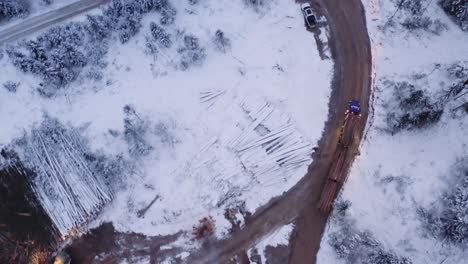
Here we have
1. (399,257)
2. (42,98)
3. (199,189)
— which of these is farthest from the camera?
(42,98)

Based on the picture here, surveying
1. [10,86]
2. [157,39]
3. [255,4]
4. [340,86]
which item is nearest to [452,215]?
[340,86]

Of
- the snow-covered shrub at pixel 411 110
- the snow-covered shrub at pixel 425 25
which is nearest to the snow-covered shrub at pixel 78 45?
the snow-covered shrub at pixel 411 110

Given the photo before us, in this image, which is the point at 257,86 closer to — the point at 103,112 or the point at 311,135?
the point at 311,135

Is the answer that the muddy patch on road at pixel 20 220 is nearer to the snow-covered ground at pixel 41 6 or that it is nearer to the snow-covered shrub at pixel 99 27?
the snow-covered shrub at pixel 99 27

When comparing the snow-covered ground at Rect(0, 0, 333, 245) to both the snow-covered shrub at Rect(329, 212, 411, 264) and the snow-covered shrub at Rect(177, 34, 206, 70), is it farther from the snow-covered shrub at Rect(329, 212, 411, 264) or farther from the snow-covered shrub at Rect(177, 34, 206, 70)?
the snow-covered shrub at Rect(329, 212, 411, 264)

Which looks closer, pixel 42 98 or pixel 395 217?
pixel 395 217

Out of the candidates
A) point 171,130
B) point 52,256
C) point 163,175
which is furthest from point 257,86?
point 52,256

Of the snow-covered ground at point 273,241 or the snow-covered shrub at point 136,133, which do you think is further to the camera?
the snow-covered shrub at point 136,133

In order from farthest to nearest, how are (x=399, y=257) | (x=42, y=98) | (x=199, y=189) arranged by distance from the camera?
(x=42, y=98), (x=199, y=189), (x=399, y=257)
